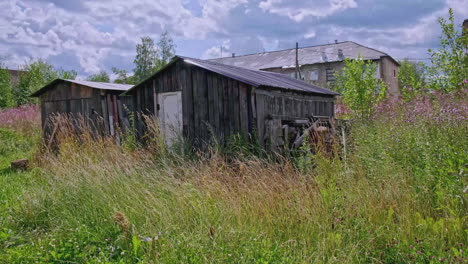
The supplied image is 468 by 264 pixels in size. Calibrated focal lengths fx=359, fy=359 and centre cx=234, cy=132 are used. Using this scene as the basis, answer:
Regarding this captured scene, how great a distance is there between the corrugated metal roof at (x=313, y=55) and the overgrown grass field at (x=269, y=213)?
24133 mm

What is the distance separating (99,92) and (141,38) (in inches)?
1125

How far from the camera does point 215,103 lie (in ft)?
25.6

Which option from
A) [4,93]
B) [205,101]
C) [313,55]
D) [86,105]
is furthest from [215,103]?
[313,55]

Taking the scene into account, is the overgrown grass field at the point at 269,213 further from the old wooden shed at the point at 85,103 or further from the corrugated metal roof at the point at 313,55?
the corrugated metal roof at the point at 313,55

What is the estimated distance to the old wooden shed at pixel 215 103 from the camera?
7.30m

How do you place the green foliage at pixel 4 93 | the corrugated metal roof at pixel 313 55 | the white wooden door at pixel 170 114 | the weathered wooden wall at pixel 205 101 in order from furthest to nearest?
1. the corrugated metal roof at pixel 313 55
2. the green foliage at pixel 4 93
3. the white wooden door at pixel 170 114
4. the weathered wooden wall at pixel 205 101

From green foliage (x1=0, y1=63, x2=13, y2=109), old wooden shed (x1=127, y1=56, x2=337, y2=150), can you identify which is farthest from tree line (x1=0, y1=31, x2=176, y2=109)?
old wooden shed (x1=127, y1=56, x2=337, y2=150)

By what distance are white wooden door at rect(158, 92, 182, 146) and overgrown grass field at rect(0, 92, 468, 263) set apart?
3.21 m

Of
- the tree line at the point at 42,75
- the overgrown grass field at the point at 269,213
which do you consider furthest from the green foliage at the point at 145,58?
the overgrown grass field at the point at 269,213

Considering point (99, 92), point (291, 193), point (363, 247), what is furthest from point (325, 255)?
point (99, 92)

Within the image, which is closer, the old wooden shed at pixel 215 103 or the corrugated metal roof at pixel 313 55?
the old wooden shed at pixel 215 103

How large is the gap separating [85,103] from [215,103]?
15.1 feet

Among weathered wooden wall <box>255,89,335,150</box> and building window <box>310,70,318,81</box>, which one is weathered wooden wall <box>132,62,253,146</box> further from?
building window <box>310,70,318,81</box>

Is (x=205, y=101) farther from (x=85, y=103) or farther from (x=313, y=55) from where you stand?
(x=313, y=55)
